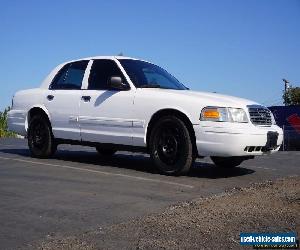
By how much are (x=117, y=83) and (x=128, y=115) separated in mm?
532

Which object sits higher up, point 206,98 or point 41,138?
point 206,98

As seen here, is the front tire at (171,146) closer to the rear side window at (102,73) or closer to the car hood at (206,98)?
the car hood at (206,98)

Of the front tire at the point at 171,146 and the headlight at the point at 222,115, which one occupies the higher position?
the headlight at the point at 222,115

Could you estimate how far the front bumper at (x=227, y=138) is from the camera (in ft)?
21.9

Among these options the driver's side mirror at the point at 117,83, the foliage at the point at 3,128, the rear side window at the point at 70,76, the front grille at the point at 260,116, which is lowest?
the foliage at the point at 3,128

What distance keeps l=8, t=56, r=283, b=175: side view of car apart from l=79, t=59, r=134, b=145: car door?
2 cm

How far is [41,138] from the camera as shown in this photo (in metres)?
8.97

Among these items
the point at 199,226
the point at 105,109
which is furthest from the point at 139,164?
the point at 199,226

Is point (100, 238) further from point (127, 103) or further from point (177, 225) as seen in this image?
point (127, 103)

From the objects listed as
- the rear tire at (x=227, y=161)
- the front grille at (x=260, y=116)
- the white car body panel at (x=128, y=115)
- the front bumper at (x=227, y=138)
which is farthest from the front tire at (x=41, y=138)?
the front grille at (x=260, y=116)

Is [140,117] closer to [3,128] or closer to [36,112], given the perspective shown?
[36,112]

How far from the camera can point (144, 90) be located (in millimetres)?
7492

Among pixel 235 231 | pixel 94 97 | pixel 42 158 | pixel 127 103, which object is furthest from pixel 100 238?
pixel 42 158

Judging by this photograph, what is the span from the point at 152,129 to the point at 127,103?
2.04ft
